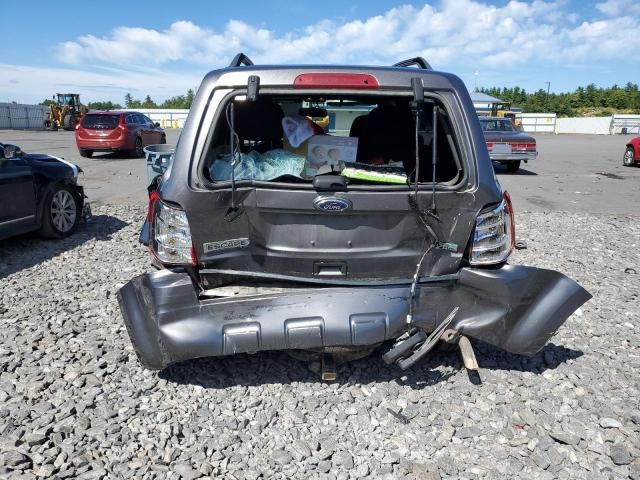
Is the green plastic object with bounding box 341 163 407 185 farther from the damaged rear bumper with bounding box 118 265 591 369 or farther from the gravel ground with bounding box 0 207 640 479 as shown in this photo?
the gravel ground with bounding box 0 207 640 479

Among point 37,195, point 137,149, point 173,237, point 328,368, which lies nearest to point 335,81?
point 173,237

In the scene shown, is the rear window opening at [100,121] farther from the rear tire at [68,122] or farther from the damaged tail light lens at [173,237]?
the rear tire at [68,122]

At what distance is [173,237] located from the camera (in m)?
2.86

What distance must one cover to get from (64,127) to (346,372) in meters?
40.1

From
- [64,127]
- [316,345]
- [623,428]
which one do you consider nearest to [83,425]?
[316,345]

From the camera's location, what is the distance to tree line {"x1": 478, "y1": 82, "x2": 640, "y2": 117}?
7475 centimetres

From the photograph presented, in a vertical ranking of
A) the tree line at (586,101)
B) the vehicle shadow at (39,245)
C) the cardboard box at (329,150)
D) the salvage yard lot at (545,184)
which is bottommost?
the vehicle shadow at (39,245)

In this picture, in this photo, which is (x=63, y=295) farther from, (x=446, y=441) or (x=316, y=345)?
(x=446, y=441)

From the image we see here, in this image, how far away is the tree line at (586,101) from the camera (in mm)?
74750

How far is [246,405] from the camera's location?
2.99 m

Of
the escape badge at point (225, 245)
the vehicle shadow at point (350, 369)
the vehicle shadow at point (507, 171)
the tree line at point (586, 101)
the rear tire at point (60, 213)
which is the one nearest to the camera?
the escape badge at point (225, 245)

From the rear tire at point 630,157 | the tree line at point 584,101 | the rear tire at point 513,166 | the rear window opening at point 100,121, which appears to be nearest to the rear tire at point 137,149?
the rear window opening at point 100,121

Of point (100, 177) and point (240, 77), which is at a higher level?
point (240, 77)

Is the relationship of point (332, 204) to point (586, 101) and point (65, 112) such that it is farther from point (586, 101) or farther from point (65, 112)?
point (586, 101)
